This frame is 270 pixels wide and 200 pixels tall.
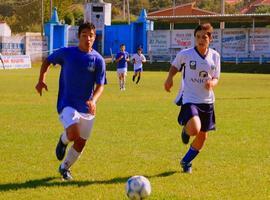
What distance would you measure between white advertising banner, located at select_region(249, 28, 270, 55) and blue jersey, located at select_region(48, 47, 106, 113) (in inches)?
1681

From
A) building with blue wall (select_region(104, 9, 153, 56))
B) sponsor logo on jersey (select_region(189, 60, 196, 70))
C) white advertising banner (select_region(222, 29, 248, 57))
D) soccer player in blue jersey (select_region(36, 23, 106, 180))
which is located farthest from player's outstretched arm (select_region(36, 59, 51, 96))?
building with blue wall (select_region(104, 9, 153, 56))

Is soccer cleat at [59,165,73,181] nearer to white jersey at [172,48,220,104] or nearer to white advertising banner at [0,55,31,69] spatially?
white jersey at [172,48,220,104]

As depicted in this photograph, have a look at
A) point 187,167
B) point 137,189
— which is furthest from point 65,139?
point 137,189

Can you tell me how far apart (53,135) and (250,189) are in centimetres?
547

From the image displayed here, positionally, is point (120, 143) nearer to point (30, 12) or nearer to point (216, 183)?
point (216, 183)

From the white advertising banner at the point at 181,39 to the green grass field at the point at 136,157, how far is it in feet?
120

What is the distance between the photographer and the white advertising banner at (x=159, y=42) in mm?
54750

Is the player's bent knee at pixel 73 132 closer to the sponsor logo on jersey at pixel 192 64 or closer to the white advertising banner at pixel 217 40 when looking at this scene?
the sponsor logo on jersey at pixel 192 64

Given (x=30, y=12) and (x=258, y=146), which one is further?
(x=30, y=12)

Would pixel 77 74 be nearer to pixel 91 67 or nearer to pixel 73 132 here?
pixel 91 67

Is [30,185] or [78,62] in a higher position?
[78,62]

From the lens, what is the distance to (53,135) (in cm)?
1209

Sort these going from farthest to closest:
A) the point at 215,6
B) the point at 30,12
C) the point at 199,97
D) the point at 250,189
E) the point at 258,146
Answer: the point at 215,6, the point at 30,12, the point at 258,146, the point at 199,97, the point at 250,189

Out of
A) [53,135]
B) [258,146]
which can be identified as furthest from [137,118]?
[258,146]
